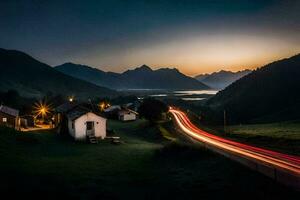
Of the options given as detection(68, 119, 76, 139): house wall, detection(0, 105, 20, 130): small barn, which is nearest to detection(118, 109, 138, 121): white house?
detection(0, 105, 20, 130): small barn

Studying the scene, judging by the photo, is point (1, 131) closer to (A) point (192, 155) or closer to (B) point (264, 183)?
(A) point (192, 155)

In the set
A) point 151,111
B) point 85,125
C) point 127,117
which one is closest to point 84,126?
point 85,125

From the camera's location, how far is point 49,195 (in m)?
21.6

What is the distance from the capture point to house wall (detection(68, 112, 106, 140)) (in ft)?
184

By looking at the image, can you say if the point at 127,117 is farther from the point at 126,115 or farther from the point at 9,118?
the point at 9,118

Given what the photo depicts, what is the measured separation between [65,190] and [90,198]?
240cm

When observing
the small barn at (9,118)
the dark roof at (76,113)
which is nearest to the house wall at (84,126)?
the dark roof at (76,113)

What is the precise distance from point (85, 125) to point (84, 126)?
0.26 metres

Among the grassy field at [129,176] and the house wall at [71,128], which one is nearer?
the grassy field at [129,176]

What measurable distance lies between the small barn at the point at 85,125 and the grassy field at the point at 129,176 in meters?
13.9

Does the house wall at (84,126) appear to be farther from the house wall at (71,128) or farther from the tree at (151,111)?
the tree at (151,111)

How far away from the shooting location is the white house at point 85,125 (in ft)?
185

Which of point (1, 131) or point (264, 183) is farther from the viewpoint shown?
point (1, 131)

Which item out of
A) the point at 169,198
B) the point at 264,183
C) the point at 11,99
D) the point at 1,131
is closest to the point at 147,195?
the point at 169,198
